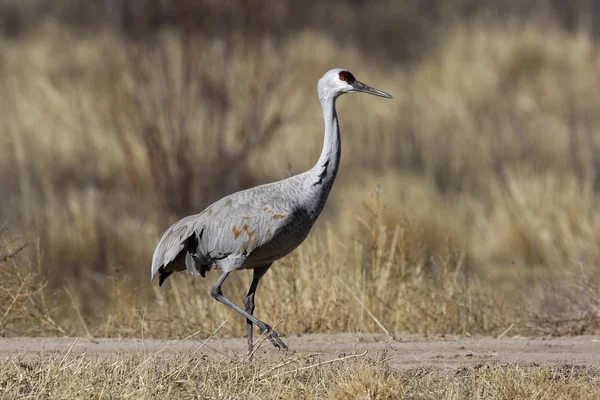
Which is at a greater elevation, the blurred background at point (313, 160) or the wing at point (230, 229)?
the wing at point (230, 229)

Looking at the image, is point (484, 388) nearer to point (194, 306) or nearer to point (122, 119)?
point (194, 306)

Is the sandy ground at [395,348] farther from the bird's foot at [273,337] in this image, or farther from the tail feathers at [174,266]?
the tail feathers at [174,266]

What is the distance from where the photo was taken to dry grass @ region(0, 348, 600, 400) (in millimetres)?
5086

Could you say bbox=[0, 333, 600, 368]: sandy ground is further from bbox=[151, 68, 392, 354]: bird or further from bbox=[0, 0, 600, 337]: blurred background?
bbox=[0, 0, 600, 337]: blurred background

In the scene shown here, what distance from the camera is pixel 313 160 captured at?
1409 cm

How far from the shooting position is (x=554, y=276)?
1030 cm

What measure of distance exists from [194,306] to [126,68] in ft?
16.1

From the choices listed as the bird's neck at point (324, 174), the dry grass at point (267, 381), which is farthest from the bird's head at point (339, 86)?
the dry grass at point (267, 381)

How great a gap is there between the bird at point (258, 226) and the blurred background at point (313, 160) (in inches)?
49.7

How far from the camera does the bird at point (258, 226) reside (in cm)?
Answer: 620

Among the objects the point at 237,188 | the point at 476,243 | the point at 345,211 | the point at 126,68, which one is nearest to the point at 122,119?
the point at 126,68

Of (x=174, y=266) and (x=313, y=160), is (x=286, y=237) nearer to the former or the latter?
(x=174, y=266)

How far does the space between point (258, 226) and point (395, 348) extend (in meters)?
1.21

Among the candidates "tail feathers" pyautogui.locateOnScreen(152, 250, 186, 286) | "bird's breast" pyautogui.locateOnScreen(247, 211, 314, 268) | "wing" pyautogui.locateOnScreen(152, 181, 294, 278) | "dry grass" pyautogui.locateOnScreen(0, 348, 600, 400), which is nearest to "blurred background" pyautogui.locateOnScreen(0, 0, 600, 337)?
"tail feathers" pyautogui.locateOnScreen(152, 250, 186, 286)
